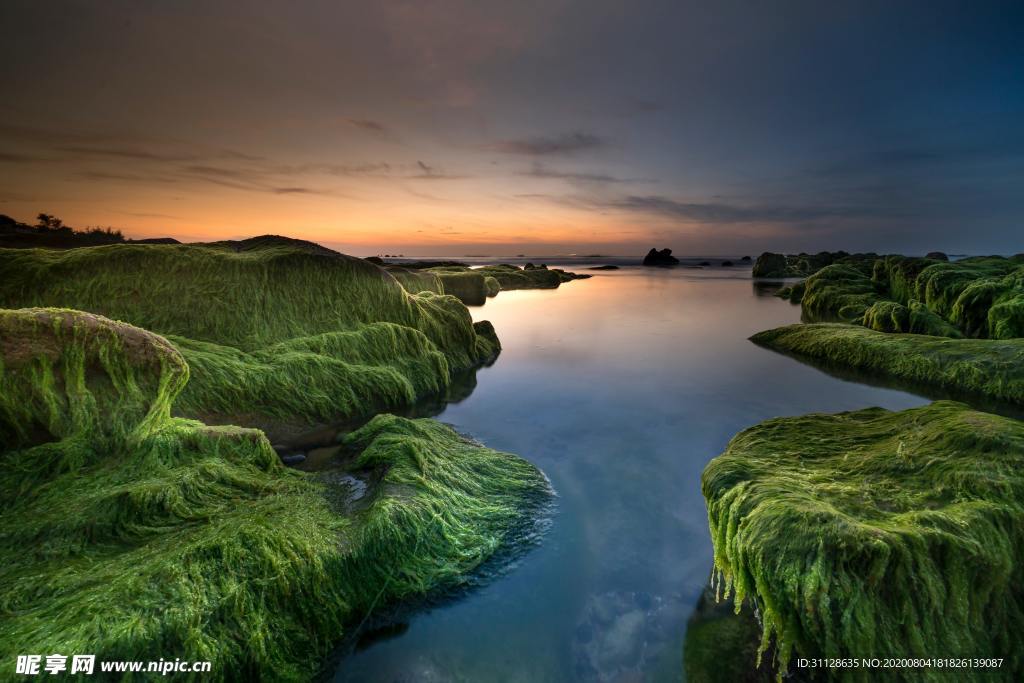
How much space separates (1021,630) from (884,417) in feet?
7.57

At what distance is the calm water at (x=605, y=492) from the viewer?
252 cm

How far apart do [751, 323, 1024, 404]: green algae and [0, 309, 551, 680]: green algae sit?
7.92 m

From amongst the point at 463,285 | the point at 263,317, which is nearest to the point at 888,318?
the point at 263,317

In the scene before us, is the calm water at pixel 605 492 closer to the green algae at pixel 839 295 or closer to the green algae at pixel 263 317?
the green algae at pixel 263 317

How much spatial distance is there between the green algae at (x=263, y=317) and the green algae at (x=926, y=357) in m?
8.81

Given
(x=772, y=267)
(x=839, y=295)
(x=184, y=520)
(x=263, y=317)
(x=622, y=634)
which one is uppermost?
(x=772, y=267)

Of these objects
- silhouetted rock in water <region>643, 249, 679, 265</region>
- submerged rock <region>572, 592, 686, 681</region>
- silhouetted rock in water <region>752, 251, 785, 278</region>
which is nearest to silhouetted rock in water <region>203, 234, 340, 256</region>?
submerged rock <region>572, 592, 686, 681</region>

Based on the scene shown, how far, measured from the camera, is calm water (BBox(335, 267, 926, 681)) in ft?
8.26

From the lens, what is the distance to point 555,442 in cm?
575

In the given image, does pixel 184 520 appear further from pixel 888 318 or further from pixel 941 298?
pixel 941 298

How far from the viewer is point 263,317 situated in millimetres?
7070

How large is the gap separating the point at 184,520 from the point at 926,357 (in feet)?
38.0

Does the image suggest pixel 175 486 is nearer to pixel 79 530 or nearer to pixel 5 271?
pixel 79 530

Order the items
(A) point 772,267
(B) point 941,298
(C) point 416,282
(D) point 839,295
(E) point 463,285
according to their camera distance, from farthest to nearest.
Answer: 1. (A) point 772,267
2. (E) point 463,285
3. (D) point 839,295
4. (C) point 416,282
5. (B) point 941,298
